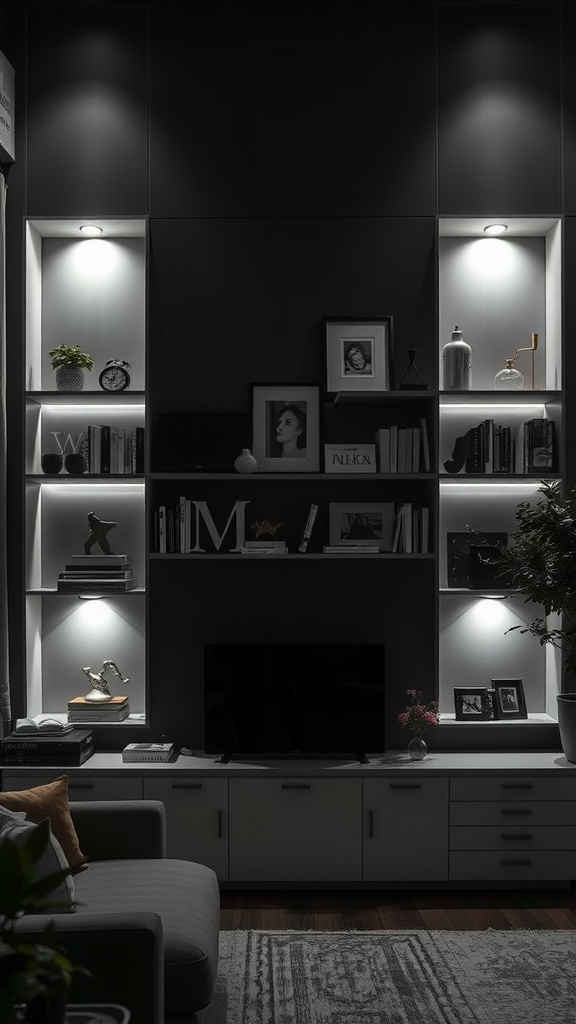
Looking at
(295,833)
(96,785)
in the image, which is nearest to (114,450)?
(96,785)

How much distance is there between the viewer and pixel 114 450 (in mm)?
4203

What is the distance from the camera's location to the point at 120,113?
14.1 ft

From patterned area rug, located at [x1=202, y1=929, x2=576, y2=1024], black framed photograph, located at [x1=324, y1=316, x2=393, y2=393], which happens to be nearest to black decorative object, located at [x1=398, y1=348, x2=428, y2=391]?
black framed photograph, located at [x1=324, y1=316, x2=393, y2=393]

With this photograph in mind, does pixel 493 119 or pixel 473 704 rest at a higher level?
pixel 493 119

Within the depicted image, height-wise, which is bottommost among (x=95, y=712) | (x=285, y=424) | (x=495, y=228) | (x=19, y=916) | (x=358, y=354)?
(x=95, y=712)

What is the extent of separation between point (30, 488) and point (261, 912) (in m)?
2.13

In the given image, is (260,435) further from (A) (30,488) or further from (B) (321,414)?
Answer: (A) (30,488)

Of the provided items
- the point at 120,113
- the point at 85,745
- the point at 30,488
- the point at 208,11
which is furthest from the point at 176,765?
the point at 208,11

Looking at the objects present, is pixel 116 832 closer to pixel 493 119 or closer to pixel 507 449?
pixel 507 449

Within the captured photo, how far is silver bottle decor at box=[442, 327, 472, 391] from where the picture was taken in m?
4.21

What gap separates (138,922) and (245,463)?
7.39 ft

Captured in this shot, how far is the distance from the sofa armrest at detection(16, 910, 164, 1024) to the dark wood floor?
1.40 m

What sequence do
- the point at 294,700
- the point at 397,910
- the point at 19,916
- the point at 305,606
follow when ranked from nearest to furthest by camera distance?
the point at 19,916 < the point at 397,910 < the point at 294,700 < the point at 305,606

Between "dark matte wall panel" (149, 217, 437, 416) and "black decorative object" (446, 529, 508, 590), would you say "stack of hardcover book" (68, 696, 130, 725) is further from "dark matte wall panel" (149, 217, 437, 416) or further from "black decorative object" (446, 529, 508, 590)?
"black decorative object" (446, 529, 508, 590)
